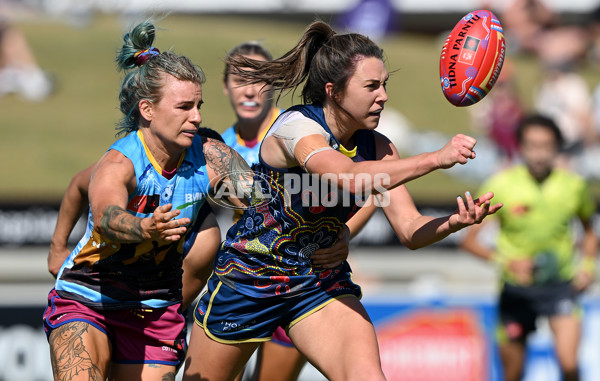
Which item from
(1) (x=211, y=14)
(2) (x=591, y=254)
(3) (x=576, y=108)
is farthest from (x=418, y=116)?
(2) (x=591, y=254)

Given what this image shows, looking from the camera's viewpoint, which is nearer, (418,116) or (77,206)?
(77,206)

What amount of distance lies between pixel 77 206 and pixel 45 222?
581cm

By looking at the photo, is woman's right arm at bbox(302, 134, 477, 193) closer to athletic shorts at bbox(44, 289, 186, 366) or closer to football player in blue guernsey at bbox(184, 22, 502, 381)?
football player in blue guernsey at bbox(184, 22, 502, 381)

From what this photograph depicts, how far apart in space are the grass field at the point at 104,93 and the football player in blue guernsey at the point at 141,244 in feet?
25.6

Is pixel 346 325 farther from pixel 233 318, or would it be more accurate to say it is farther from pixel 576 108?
pixel 576 108

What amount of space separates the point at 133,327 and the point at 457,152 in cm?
185

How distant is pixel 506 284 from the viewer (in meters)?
6.81

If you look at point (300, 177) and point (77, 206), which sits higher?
point (300, 177)

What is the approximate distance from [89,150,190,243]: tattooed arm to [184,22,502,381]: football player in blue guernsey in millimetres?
A: 594

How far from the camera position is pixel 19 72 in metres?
16.0

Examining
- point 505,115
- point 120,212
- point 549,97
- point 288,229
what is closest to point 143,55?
point 120,212

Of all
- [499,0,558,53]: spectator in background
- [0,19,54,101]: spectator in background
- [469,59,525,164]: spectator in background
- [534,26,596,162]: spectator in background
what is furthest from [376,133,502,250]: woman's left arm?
[499,0,558,53]: spectator in background

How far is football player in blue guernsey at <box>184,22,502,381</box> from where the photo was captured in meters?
3.86

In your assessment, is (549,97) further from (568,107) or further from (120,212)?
(120,212)
